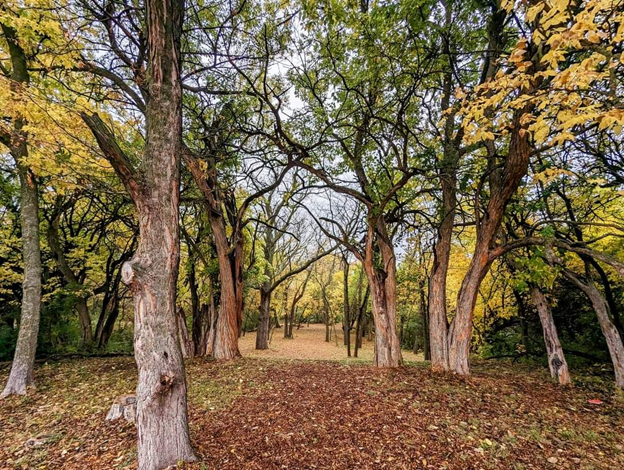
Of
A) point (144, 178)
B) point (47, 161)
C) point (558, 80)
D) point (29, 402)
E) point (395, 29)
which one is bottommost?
point (29, 402)

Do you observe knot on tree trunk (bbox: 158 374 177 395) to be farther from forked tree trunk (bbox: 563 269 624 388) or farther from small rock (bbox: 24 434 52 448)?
forked tree trunk (bbox: 563 269 624 388)

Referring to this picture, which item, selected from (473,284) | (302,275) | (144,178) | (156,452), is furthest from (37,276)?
(302,275)

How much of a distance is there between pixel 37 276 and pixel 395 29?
26.9 feet

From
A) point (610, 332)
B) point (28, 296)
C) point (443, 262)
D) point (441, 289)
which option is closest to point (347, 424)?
point (441, 289)

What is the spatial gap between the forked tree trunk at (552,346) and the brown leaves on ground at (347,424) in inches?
14.8

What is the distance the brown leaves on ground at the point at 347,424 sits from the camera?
9.12ft

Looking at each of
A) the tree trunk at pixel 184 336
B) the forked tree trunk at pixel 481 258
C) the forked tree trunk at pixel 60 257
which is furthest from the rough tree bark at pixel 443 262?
the forked tree trunk at pixel 60 257

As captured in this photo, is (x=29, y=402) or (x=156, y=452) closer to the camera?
(x=156, y=452)

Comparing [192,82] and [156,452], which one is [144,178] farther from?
[192,82]

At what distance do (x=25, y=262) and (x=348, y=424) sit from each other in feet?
21.9

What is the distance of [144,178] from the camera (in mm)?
2746

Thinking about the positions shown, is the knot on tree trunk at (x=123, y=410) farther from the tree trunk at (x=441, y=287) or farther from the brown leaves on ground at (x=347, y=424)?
the tree trunk at (x=441, y=287)

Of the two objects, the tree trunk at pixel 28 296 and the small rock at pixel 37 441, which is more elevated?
the tree trunk at pixel 28 296

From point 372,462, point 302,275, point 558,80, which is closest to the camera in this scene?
point 558,80
